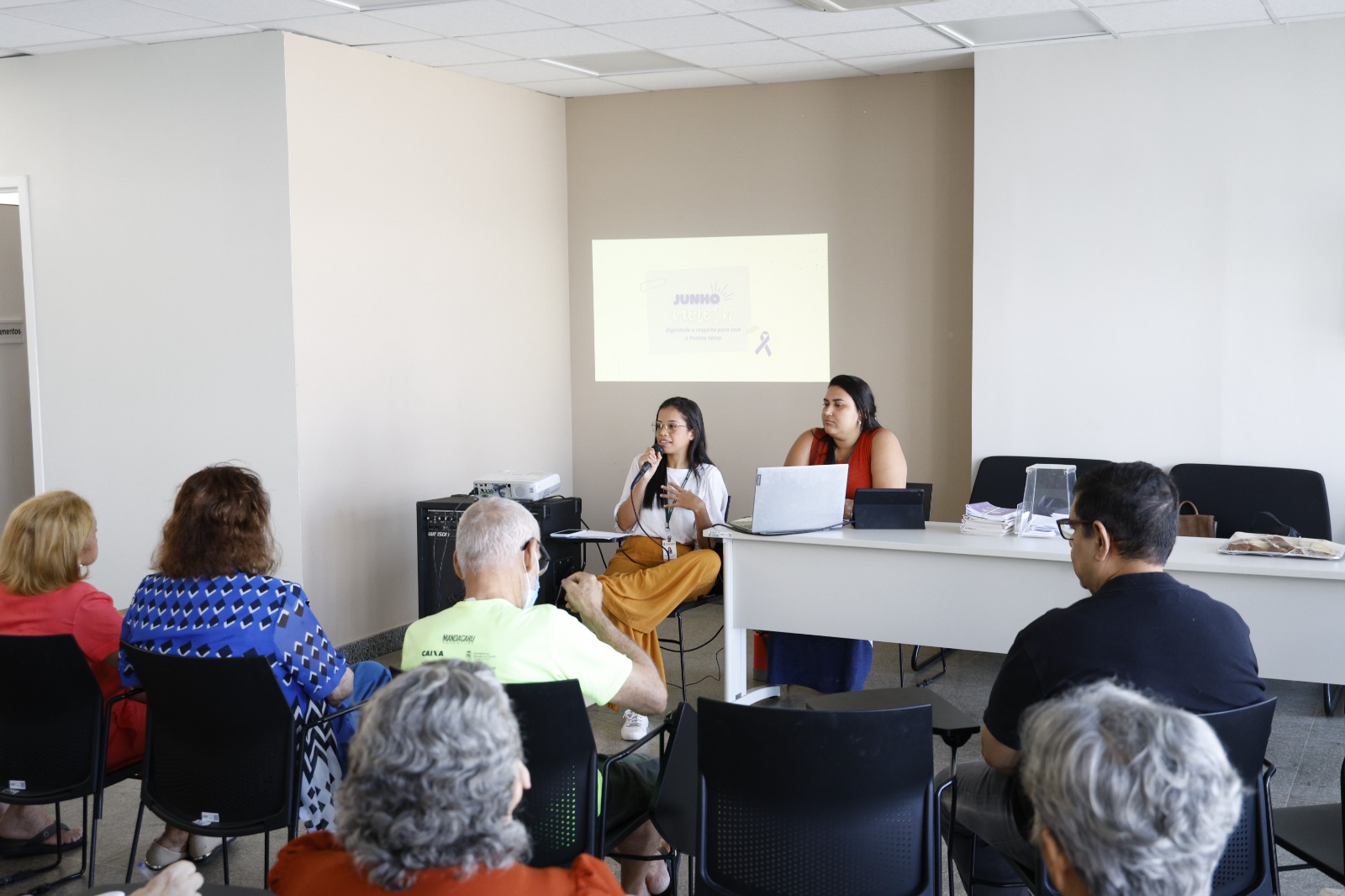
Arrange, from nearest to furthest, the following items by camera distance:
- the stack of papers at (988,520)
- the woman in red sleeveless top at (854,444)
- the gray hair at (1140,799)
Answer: the gray hair at (1140,799) < the stack of papers at (988,520) < the woman in red sleeveless top at (854,444)

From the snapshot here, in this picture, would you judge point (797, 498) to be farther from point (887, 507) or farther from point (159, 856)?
point (159, 856)

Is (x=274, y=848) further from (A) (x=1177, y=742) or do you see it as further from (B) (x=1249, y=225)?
(B) (x=1249, y=225)

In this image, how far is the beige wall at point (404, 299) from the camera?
5.12 m

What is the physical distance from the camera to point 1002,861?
2666 mm

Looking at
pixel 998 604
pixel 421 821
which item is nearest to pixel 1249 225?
pixel 998 604

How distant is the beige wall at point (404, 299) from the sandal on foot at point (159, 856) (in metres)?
1.92

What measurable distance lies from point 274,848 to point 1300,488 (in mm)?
4152

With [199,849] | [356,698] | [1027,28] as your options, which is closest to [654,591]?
[356,698]

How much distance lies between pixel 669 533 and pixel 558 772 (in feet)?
8.09

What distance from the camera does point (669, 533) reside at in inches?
190

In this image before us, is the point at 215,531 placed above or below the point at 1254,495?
above

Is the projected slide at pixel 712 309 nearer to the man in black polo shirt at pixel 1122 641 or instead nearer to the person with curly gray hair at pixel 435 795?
the man in black polo shirt at pixel 1122 641

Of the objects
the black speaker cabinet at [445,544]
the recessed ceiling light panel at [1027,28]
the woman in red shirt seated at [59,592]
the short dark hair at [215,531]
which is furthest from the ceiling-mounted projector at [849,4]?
the woman in red shirt seated at [59,592]

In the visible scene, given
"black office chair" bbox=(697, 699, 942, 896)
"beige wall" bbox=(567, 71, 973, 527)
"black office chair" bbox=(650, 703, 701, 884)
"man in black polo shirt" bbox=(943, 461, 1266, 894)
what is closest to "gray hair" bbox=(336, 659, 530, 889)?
"black office chair" bbox=(697, 699, 942, 896)
